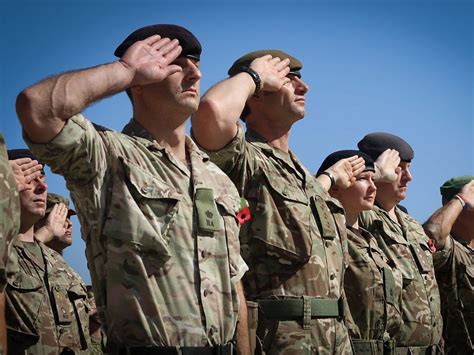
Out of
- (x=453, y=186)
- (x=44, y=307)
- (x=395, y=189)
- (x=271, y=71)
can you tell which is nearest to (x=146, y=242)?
(x=271, y=71)

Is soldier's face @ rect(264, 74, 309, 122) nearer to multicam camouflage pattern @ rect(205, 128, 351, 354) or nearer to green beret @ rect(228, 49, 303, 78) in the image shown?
green beret @ rect(228, 49, 303, 78)

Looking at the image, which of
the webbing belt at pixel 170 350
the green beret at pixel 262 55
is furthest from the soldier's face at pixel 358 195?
the webbing belt at pixel 170 350

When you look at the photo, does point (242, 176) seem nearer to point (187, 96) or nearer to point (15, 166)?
point (187, 96)

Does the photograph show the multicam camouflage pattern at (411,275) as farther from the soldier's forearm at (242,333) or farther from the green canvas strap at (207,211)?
the green canvas strap at (207,211)

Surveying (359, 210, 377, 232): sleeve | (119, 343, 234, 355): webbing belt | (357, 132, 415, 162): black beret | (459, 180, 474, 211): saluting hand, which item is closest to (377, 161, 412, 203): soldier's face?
(357, 132, 415, 162): black beret

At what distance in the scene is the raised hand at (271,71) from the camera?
19.7 ft

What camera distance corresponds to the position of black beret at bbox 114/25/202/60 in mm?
5016

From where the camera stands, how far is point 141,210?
440 cm

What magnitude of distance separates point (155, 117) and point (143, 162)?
1.36ft

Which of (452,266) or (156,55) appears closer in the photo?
(156,55)

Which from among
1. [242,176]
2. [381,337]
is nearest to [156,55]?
[242,176]

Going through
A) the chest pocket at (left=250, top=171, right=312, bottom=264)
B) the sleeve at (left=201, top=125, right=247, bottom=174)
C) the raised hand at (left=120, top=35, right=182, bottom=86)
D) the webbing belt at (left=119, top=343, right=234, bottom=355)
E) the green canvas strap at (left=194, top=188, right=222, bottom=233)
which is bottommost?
the webbing belt at (left=119, top=343, right=234, bottom=355)

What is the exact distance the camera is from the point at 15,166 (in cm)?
615

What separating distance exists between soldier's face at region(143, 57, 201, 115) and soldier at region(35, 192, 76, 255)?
456 cm
